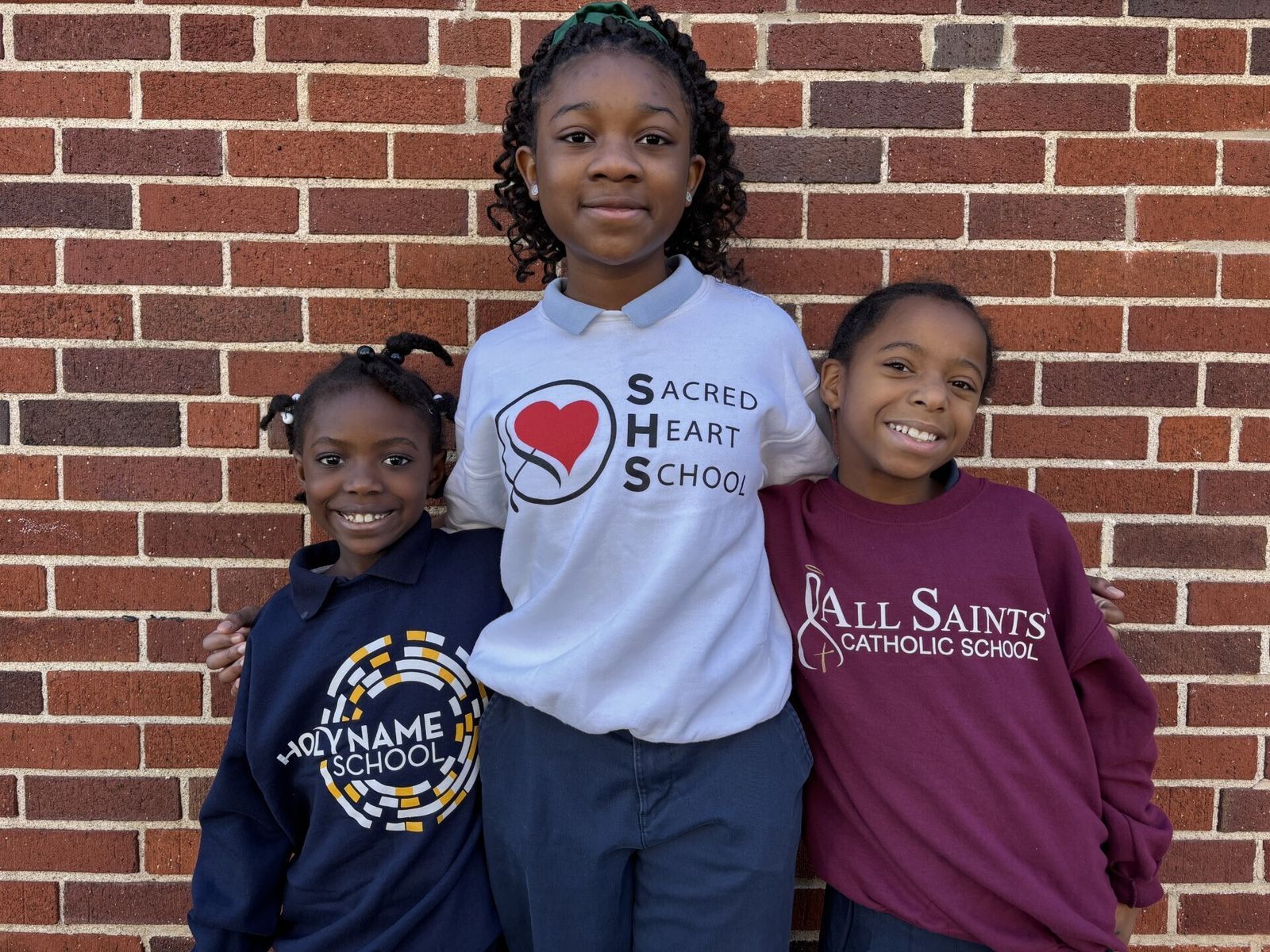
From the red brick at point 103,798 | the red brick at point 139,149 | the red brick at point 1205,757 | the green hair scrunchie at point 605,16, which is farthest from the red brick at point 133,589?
the red brick at point 1205,757

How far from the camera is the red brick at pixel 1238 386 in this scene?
223cm

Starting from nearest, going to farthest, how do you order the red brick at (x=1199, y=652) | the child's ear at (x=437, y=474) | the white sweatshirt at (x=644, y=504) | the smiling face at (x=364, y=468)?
the white sweatshirt at (x=644, y=504), the smiling face at (x=364, y=468), the child's ear at (x=437, y=474), the red brick at (x=1199, y=652)

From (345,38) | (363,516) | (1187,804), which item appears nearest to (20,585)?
(363,516)

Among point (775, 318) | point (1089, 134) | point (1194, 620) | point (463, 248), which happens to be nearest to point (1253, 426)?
point (1194, 620)

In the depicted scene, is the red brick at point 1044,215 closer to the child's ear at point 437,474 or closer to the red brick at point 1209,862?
the child's ear at point 437,474

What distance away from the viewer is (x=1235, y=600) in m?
2.26

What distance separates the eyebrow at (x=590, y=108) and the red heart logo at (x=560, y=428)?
0.52m

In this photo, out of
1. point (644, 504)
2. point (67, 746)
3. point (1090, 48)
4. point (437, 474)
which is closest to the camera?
point (644, 504)

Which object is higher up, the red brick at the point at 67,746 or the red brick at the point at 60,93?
the red brick at the point at 60,93

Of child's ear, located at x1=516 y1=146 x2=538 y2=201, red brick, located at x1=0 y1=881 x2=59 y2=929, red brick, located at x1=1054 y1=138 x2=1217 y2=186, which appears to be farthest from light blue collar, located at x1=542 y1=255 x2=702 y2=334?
red brick, located at x1=0 y1=881 x2=59 y2=929

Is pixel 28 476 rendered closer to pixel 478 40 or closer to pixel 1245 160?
pixel 478 40

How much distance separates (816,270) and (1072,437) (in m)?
0.70

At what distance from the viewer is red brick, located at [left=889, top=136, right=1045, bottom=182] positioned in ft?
7.22

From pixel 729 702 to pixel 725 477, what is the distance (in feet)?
1.27
